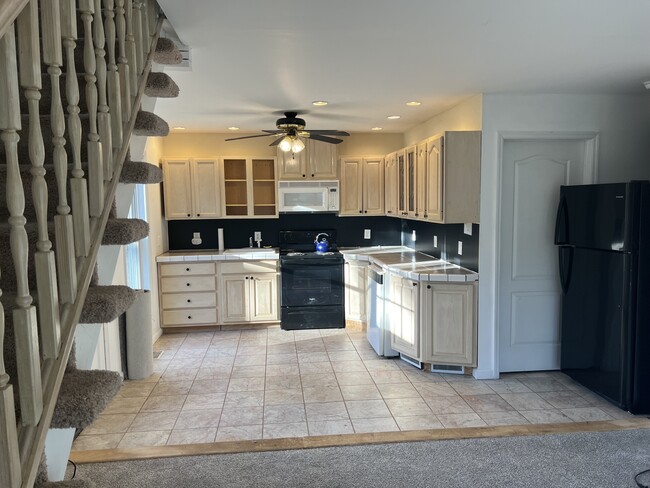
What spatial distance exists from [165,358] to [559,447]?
3.59m

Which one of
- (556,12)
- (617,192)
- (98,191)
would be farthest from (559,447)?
(98,191)

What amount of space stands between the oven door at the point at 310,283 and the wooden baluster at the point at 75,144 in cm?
422

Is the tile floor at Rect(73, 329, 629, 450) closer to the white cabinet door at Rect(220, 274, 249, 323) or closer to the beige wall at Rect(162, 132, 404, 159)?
the white cabinet door at Rect(220, 274, 249, 323)

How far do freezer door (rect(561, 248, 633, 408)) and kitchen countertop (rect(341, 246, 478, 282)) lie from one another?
2.66 ft

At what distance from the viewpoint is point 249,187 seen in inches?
226

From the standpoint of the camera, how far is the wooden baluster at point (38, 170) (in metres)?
1.04

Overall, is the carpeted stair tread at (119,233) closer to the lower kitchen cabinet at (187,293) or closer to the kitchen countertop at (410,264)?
the kitchen countertop at (410,264)

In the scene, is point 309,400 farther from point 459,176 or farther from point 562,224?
point 562,224

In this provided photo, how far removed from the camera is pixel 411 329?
4137mm

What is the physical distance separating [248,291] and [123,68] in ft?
13.1

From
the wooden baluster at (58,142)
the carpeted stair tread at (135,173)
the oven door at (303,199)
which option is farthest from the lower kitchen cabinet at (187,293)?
the wooden baluster at (58,142)

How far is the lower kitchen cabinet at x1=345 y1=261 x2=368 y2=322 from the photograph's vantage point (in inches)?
218

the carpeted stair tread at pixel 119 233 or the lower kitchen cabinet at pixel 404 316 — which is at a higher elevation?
the carpeted stair tread at pixel 119 233

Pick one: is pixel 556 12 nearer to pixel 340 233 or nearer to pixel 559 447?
pixel 559 447
